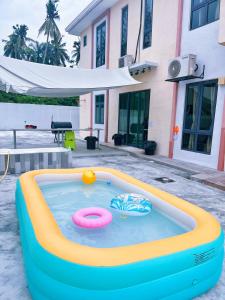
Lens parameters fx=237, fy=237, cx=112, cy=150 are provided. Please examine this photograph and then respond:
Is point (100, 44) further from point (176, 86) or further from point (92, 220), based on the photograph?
point (92, 220)

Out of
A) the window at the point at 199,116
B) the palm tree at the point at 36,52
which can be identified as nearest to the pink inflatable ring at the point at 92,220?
the window at the point at 199,116

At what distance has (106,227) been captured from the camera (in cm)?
287

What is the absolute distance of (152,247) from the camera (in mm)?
1834

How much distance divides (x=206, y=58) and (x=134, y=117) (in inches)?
155

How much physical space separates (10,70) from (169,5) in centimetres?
538

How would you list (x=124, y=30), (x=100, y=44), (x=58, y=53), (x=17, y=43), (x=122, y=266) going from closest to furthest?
(x=122, y=266), (x=124, y=30), (x=100, y=44), (x=58, y=53), (x=17, y=43)

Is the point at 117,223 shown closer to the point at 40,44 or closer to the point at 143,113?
the point at 143,113

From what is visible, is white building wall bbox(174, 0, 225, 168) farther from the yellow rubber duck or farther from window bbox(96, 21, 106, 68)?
window bbox(96, 21, 106, 68)

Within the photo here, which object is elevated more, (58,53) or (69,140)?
(58,53)

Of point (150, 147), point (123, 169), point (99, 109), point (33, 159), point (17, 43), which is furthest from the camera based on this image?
point (17, 43)

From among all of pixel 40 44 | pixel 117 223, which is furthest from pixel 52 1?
pixel 117 223

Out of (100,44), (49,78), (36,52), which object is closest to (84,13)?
(100,44)

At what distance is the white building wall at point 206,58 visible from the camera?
6.12m

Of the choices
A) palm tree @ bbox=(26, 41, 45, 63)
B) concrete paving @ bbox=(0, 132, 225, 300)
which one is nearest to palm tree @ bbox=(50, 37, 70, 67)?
palm tree @ bbox=(26, 41, 45, 63)
